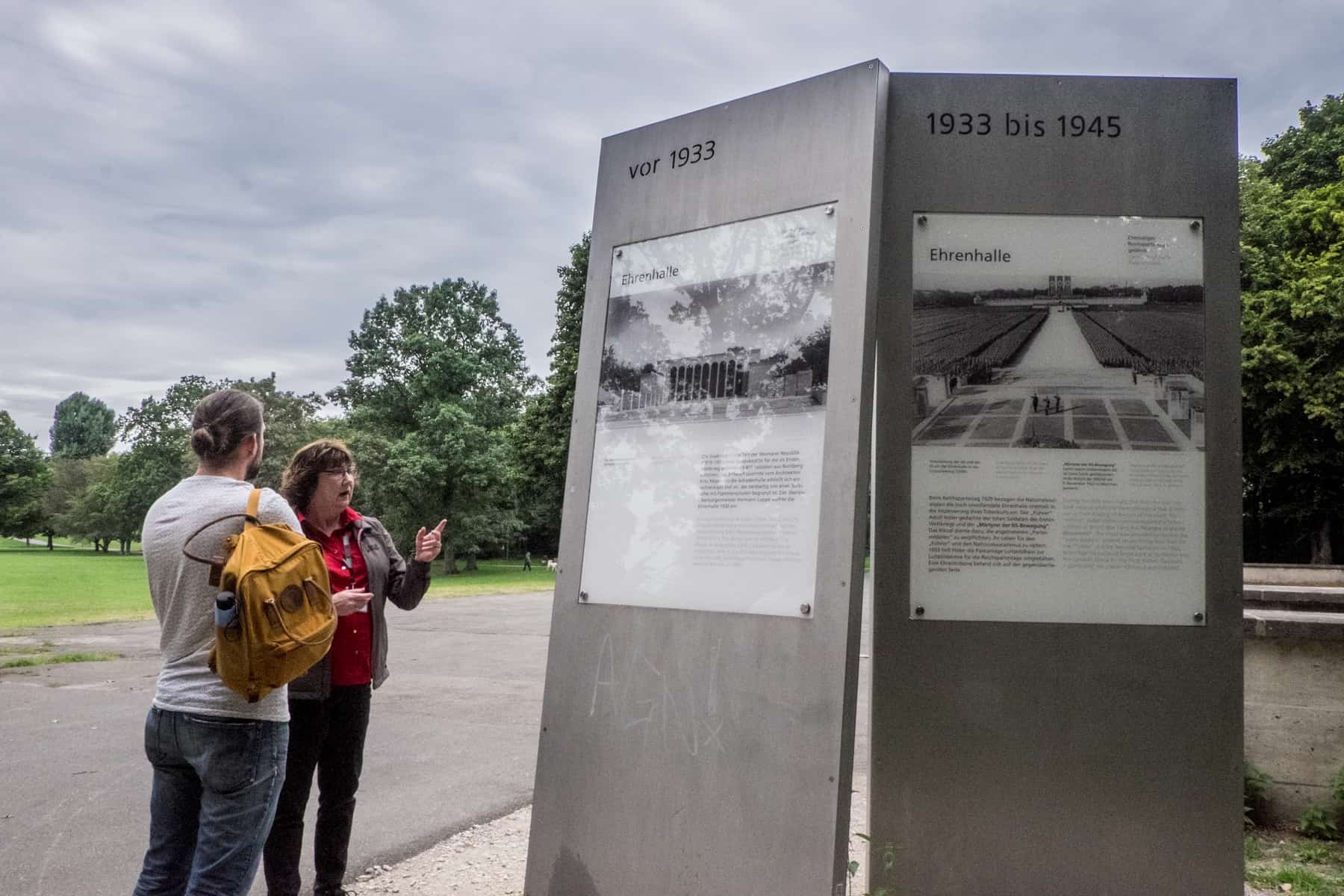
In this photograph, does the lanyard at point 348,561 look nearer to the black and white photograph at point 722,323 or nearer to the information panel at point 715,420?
the information panel at point 715,420

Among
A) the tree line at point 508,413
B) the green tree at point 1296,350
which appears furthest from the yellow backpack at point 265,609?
the green tree at point 1296,350

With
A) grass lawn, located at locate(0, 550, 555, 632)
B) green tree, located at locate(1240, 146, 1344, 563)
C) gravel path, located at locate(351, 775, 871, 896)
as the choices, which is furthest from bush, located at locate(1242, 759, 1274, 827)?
green tree, located at locate(1240, 146, 1344, 563)

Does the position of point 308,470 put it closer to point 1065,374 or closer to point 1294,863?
point 1065,374

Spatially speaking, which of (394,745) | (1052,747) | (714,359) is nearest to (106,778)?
(394,745)

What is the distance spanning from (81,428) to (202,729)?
165m

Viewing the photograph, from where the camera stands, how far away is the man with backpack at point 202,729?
2992 mm

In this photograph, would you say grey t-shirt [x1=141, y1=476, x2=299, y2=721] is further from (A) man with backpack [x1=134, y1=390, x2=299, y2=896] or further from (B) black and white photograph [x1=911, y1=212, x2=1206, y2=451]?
(B) black and white photograph [x1=911, y1=212, x2=1206, y2=451]

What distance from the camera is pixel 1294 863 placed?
16.6ft

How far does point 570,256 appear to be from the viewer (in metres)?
40.6

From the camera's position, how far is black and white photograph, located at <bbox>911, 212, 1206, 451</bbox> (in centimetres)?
388

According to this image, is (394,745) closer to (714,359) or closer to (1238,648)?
(714,359)

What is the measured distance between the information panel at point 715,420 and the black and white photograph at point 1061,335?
0.74 m

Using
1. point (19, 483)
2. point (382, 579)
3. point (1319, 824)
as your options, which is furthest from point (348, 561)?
point (19, 483)

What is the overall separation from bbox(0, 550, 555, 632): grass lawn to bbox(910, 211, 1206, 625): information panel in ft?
35.0
